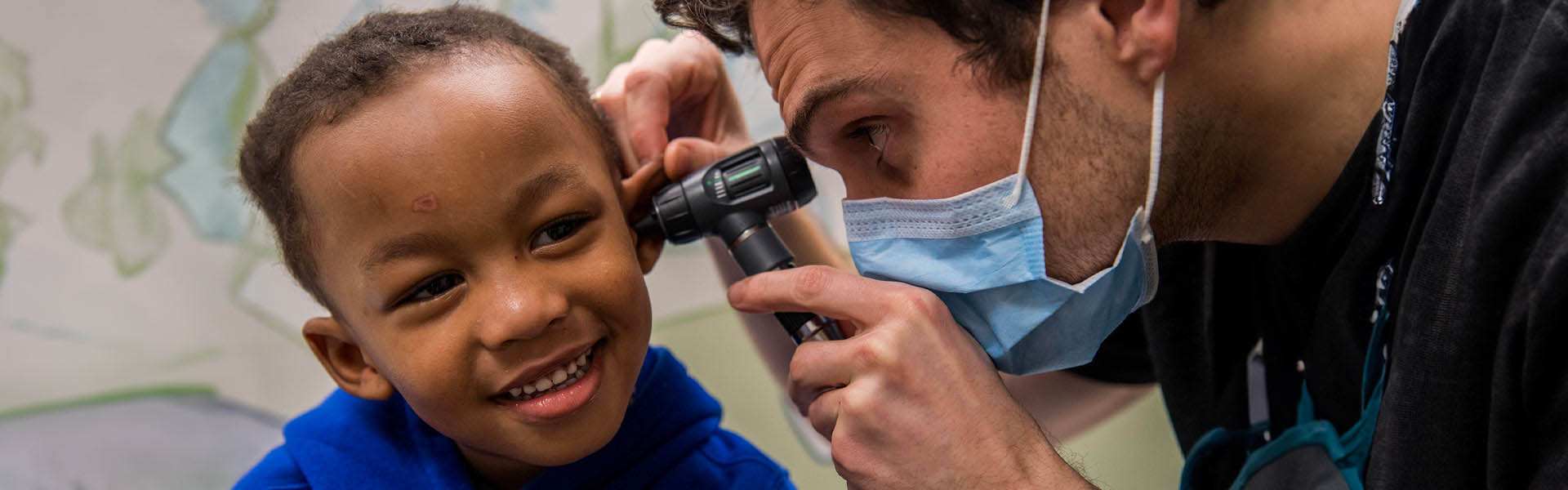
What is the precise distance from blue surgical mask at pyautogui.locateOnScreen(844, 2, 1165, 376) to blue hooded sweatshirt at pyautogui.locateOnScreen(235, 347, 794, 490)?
304 millimetres

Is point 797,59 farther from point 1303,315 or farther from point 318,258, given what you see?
point 1303,315

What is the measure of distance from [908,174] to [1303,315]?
23.0 inches

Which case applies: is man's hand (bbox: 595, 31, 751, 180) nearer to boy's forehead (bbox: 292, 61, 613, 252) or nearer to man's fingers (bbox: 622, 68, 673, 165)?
man's fingers (bbox: 622, 68, 673, 165)

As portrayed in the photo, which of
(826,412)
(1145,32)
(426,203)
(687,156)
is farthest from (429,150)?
(1145,32)

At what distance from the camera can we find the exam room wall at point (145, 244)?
1.57m

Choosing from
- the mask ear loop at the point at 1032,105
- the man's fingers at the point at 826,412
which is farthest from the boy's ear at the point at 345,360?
the mask ear loop at the point at 1032,105

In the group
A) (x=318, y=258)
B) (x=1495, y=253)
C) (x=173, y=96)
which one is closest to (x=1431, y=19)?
(x=1495, y=253)

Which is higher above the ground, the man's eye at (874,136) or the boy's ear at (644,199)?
the man's eye at (874,136)

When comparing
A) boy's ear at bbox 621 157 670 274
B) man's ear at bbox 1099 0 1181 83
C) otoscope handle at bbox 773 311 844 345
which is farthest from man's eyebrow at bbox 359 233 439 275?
man's ear at bbox 1099 0 1181 83

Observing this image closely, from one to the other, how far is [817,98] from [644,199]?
0.29 m

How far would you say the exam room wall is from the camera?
157cm

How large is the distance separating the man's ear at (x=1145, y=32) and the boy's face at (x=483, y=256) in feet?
1.82

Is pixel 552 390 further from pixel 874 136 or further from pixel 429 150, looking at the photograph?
pixel 874 136

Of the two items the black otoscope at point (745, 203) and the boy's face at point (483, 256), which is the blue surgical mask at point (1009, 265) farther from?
the boy's face at point (483, 256)
